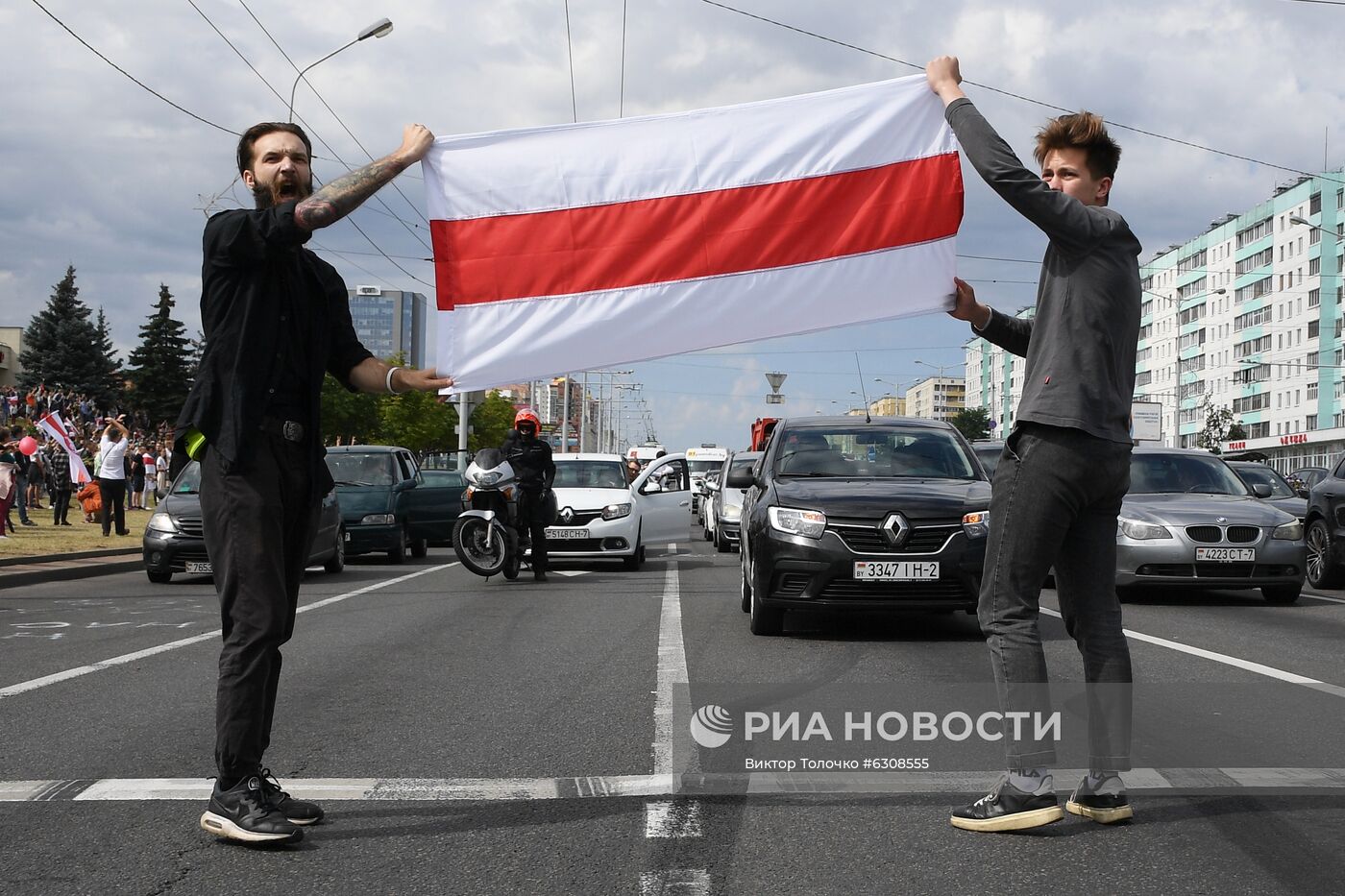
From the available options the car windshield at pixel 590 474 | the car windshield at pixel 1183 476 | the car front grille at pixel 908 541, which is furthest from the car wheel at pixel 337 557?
the car front grille at pixel 908 541

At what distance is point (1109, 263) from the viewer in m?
4.32

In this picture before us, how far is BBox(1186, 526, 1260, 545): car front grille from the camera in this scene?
1304cm

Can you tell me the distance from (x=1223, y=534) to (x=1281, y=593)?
93 centimetres

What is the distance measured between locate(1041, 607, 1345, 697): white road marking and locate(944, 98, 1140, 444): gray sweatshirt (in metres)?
2.96

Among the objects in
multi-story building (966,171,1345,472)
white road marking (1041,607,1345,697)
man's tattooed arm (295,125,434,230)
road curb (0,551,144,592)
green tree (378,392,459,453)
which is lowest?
road curb (0,551,144,592)

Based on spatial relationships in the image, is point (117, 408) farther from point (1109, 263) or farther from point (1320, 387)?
point (1109, 263)

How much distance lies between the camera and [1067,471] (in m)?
4.27

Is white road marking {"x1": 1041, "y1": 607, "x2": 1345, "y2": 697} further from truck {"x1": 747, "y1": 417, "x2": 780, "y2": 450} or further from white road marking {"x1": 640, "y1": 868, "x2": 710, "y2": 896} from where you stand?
truck {"x1": 747, "y1": 417, "x2": 780, "y2": 450}

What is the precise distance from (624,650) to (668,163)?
4.14m

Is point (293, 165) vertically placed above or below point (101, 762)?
above

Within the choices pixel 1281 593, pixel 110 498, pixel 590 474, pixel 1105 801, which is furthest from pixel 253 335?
pixel 110 498

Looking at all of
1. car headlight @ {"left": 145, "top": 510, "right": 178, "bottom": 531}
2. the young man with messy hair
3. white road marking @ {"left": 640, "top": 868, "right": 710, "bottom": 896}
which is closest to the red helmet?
car headlight @ {"left": 145, "top": 510, "right": 178, "bottom": 531}

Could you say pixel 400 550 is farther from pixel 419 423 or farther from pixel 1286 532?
pixel 419 423

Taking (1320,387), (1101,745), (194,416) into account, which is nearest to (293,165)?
(194,416)
